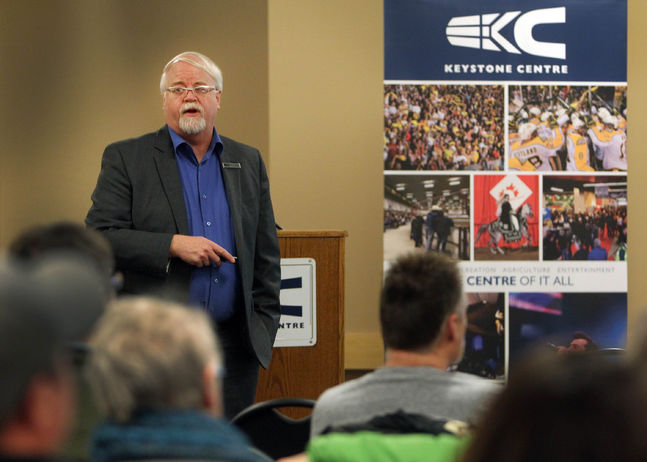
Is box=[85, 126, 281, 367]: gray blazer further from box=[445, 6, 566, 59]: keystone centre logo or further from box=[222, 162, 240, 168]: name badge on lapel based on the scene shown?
box=[445, 6, 566, 59]: keystone centre logo

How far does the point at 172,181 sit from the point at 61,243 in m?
1.46

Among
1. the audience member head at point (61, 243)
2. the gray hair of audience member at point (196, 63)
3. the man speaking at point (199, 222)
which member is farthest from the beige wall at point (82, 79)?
the audience member head at point (61, 243)

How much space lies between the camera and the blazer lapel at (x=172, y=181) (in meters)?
3.27

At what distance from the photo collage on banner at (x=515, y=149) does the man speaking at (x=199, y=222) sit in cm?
170

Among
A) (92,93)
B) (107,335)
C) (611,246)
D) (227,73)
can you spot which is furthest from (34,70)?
(107,335)

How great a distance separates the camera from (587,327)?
4.97m

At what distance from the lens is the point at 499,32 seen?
16.5 feet

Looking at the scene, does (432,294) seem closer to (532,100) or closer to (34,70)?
(532,100)

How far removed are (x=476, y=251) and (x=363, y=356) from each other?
1.17 meters

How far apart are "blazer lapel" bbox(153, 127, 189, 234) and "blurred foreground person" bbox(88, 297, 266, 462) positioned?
6.97 ft

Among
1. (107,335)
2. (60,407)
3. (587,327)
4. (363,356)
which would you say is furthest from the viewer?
(363,356)

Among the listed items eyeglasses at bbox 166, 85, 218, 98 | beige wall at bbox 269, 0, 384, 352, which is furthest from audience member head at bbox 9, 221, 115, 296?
beige wall at bbox 269, 0, 384, 352

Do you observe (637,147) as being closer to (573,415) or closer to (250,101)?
(250,101)

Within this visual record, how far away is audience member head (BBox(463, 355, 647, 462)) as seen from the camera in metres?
0.73
